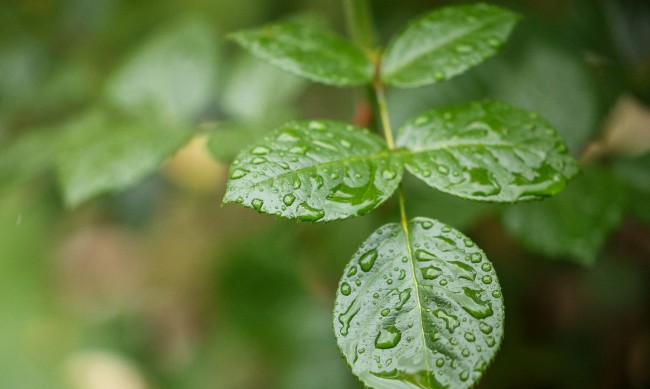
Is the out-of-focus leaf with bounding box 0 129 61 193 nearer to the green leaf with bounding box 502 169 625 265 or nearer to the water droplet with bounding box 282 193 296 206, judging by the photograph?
the water droplet with bounding box 282 193 296 206

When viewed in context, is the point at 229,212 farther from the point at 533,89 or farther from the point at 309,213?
the point at 309,213

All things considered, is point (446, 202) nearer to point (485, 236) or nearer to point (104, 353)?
point (485, 236)

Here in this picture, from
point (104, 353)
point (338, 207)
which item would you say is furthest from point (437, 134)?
point (104, 353)

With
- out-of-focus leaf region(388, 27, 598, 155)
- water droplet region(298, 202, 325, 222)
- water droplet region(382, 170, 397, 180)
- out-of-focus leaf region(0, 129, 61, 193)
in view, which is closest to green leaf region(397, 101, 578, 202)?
water droplet region(382, 170, 397, 180)

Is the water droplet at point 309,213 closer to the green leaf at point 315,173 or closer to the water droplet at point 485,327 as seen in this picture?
the green leaf at point 315,173

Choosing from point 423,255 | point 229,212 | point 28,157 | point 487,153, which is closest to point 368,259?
point 423,255

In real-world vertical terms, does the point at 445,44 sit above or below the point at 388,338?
above
